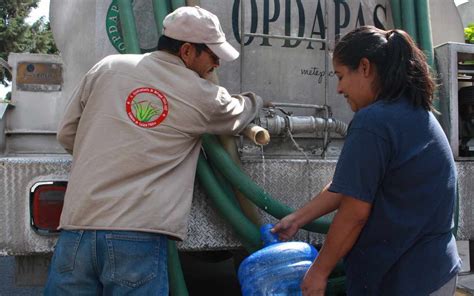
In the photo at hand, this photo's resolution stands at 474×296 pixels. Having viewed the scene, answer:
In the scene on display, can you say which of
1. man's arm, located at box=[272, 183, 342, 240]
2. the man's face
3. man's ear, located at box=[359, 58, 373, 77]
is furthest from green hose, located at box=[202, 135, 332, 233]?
man's ear, located at box=[359, 58, 373, 77]

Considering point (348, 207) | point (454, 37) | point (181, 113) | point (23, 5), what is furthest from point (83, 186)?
point (23, 5)

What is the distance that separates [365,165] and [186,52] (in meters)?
0.80

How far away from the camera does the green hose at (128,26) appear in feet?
7.72

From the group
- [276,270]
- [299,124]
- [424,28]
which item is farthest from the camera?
[424,28]

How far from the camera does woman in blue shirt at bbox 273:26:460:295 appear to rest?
1596 mm

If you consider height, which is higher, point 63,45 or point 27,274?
point 63,45

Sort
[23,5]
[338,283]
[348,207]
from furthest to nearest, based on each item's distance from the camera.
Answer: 1. [23,5]
2. [338,283]
3. [348,207]

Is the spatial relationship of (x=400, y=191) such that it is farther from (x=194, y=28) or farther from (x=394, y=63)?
(x=194, y=28)

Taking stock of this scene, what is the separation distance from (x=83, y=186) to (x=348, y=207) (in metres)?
0.86

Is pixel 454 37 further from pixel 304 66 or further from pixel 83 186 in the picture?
pixel 83 186

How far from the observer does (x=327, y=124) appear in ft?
8.30

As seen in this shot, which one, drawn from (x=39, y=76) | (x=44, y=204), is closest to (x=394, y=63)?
(x=44, y=204)

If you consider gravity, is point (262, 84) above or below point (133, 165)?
above

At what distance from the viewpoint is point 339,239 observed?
164 cm
